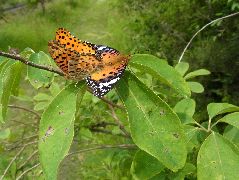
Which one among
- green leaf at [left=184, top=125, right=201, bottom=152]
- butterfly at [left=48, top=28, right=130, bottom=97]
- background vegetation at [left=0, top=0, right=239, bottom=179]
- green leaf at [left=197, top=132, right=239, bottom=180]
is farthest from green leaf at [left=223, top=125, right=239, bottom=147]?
butterfly at [left=48, top=28, right=130, bottom=97]

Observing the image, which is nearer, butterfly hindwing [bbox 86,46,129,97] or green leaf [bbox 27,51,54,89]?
butterfly hindwing [bbox 86,46,129,97]

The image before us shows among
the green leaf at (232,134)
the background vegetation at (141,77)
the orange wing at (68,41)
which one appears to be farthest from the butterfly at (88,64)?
the green leaf at (232,134)

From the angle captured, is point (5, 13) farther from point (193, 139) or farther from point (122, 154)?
point (193, 139)

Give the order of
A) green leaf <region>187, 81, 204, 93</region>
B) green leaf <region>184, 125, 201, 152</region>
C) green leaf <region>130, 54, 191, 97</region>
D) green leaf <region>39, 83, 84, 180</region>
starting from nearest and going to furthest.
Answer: green leaf <region>39, 83, 84, 180</region> → green leaf <region>130, 54, 191, 97</region> → green leaf <region>184, 125, 201, 152</region> → green leaf <region>187, 81, 204, 93</region>

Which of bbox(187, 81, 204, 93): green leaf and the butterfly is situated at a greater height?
the butterfly

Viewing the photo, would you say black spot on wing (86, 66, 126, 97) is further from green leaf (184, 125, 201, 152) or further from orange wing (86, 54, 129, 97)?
green leaf (184, 125, 201, 152)

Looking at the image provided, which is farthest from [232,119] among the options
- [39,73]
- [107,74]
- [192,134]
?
[39,73]

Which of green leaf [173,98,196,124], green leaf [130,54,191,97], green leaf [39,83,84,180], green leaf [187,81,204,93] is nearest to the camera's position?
green leaf [39,83,84,180]

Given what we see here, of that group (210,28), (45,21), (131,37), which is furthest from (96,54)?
(45,21)
